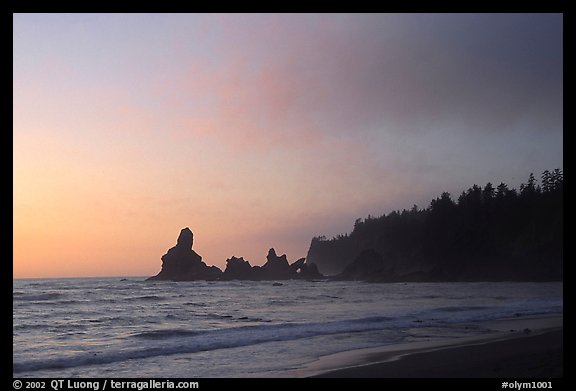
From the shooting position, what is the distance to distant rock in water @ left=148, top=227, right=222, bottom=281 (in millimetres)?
78750

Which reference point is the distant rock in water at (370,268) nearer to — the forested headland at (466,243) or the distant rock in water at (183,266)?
the forested headland at (466,243)

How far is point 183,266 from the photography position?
7856 cm

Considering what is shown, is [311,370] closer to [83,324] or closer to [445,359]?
[445,359]

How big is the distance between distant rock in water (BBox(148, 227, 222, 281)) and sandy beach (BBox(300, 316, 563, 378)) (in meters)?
65.6

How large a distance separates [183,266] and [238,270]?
1023 centimetres

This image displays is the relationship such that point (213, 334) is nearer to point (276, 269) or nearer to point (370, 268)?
point (370, 268)

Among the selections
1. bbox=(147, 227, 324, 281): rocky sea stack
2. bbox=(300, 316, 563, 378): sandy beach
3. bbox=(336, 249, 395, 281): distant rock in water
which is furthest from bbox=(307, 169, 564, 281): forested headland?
bbox=(300, 316, 563, 378): sandy beach

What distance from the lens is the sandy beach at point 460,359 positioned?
9.77m

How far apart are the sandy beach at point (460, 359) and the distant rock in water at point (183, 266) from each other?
65.6m

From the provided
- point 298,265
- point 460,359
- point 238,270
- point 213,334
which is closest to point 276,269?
point 298,265
